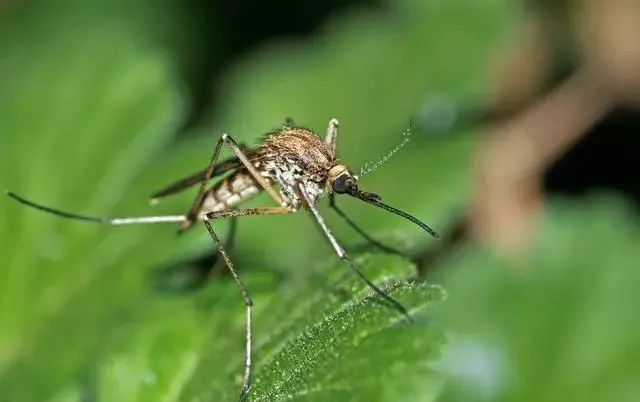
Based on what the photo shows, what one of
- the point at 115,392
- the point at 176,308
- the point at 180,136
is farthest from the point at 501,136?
the point at 115,392

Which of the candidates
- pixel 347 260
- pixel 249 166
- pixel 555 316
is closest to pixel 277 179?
pixel 249 166

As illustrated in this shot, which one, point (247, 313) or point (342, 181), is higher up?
point (342, 181)

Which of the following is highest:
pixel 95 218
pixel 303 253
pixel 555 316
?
pixel 95 218

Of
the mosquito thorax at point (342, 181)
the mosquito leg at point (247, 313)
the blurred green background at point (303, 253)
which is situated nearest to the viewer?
the mosquito leg at point (247, 313)

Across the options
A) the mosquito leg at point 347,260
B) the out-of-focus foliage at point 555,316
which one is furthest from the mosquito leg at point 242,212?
the out-of-focus foliage at point 555,316

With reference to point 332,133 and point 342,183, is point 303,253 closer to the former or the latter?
point 332,133

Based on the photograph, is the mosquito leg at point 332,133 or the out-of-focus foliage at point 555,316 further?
the out-of-focus foliage at point 555,316

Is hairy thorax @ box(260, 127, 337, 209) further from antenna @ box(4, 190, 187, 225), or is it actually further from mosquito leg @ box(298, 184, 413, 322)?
antenna @ box(4, 190, 187, 225)

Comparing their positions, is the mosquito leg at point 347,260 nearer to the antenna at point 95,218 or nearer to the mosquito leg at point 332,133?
the mosquito leg at point 332,133
